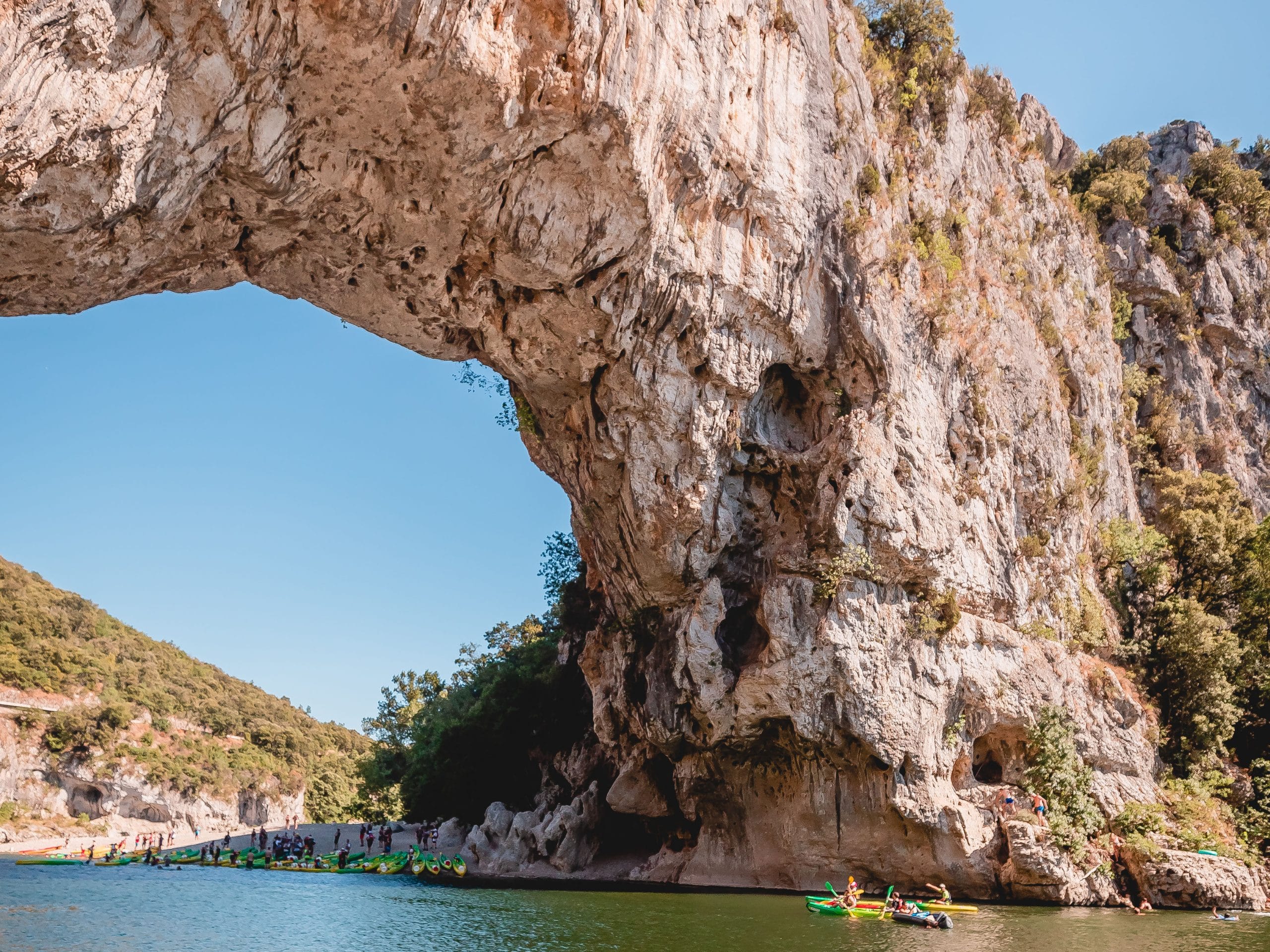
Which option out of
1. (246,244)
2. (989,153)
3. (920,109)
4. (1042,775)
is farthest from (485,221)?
(989,153)

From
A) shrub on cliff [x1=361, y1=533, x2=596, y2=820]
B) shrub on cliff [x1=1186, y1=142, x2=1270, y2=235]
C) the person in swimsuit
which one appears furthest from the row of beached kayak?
shrub on cliff [x1=1186, y1=142, x2=1270, y2=235]

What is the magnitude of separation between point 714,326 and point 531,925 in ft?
41.9

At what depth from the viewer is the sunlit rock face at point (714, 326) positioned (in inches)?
519

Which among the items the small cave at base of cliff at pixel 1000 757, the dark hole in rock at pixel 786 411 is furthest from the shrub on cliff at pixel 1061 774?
the dark hole in rock at pixel 786 411

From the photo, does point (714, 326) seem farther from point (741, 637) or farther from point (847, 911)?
point (847, 911)

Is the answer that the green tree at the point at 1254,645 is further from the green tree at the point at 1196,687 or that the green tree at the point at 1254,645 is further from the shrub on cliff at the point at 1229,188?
the shrub on cliff at the point at 1229,188

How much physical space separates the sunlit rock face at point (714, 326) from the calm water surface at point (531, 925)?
3712 mm

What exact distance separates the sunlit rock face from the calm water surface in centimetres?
371

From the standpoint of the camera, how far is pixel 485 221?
16453 mm

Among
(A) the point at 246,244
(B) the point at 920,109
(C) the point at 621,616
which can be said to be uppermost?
(B) the point at 920,109

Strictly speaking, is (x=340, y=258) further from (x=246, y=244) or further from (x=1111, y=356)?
(x=1111, y=356)

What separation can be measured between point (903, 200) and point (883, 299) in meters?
4.01

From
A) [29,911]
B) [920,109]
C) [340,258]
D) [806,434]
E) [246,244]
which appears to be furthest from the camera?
[920,109]

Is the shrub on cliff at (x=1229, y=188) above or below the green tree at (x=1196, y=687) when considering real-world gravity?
above
